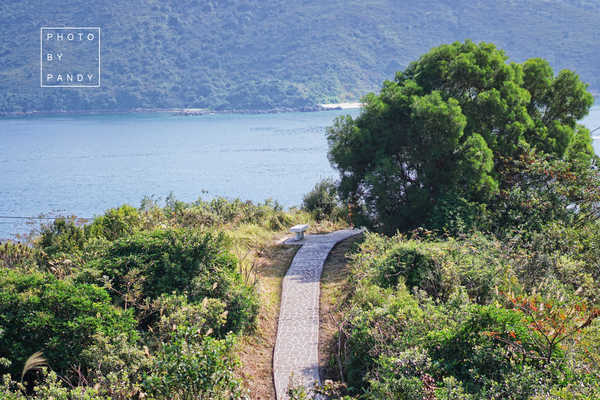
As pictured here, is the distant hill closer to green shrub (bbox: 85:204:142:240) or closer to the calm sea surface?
the calm sea surface

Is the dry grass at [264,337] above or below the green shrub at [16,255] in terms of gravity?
below

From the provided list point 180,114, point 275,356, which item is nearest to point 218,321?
point 275,356

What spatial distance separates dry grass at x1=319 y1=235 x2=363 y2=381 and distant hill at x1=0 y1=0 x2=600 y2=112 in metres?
61.8

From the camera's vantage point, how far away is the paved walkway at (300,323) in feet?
20.9

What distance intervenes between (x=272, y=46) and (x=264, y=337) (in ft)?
278

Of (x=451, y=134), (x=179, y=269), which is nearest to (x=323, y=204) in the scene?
(x=451, y=134)

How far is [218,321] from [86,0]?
314ft

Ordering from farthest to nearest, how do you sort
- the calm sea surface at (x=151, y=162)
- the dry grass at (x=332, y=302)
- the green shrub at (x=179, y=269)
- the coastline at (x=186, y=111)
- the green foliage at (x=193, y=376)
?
the coastline at (x=186, y=111)
the calm sea surface at (x=151, y=162)
the green shrub at (x=179, y=269)
the dry grass at (x=332, y=302)
the green foliage at (x=193, y=376)

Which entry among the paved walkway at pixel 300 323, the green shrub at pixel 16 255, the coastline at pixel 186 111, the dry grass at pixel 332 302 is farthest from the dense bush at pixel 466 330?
the coastline at pixel 186 111

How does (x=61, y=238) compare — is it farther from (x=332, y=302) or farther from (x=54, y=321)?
(x=332, y=302)

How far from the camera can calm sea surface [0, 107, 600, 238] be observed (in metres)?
29.9

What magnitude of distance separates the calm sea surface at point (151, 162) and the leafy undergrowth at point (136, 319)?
9364mm

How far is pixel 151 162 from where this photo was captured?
137 ft

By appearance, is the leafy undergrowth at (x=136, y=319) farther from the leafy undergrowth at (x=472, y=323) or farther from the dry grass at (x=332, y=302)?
the leafy undergrowth at (x=472, y=323)
